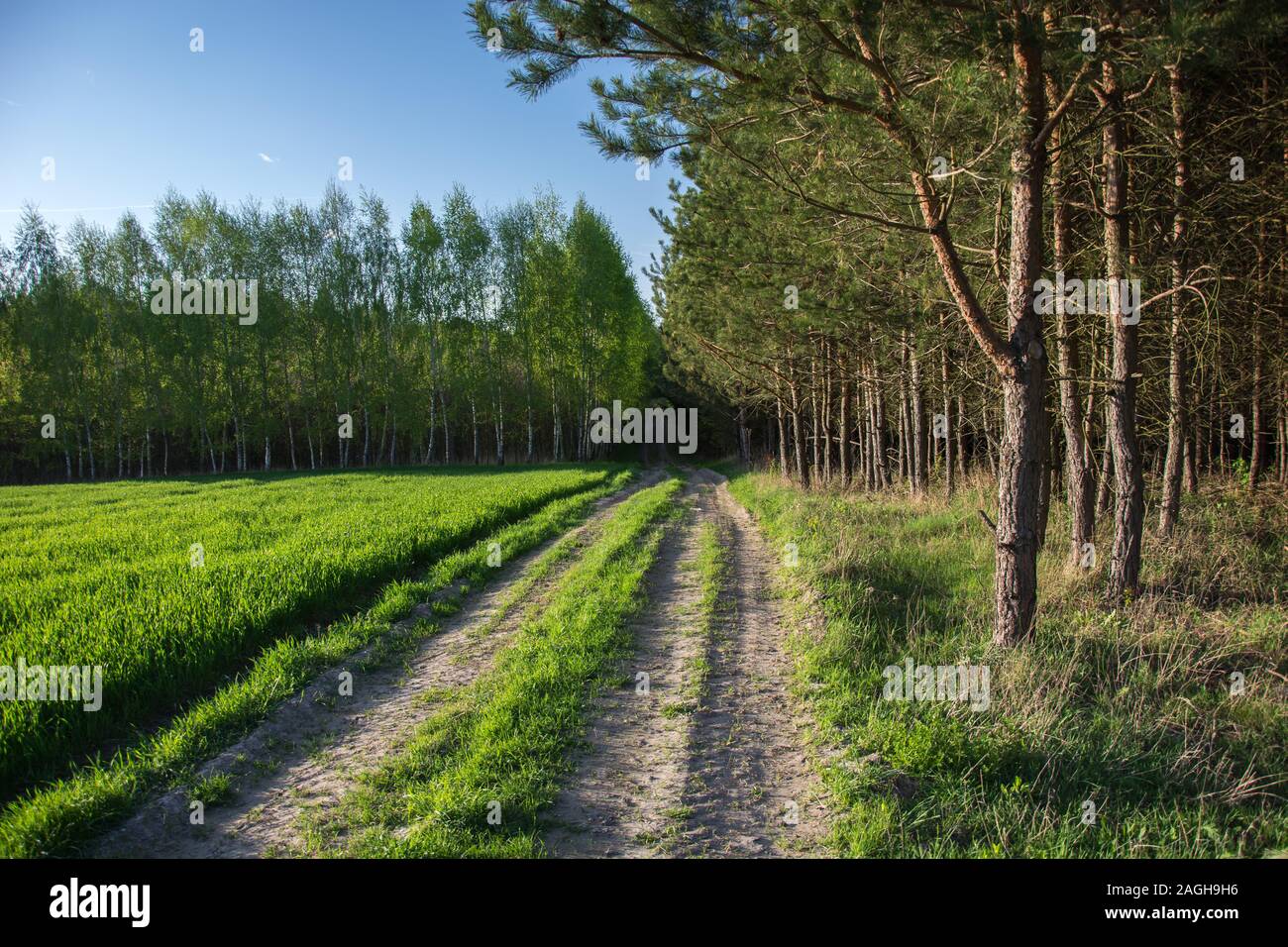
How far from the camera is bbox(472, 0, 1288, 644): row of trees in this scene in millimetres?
4781

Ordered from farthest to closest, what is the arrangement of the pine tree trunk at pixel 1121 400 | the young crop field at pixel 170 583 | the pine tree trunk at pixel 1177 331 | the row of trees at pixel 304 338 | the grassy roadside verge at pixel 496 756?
the row of trees at pixel 304 338 → the pine tree trunk at pixel 1177 331 → the pine tree trunk at pixel 1121 400 → the young crop field at pixel 170 583 → the grassy roadside verge at pixel 496 756

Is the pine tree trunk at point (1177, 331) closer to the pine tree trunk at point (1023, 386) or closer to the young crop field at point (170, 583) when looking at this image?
the pine tree trunk at point (1023, 386)

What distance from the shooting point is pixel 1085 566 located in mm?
7461

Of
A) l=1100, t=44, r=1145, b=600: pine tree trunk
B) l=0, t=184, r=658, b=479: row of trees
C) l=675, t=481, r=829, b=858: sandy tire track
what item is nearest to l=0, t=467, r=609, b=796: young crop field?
l=675, t=481, r=829, b=858: sandy tire track

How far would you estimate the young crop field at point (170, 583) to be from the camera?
15.2 ft

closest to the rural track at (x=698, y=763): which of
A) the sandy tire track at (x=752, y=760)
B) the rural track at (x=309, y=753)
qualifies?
the sandy tire track at (x=752, y=760)

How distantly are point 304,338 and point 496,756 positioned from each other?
3872cm

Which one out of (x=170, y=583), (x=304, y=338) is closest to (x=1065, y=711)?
(x=170, y=583)

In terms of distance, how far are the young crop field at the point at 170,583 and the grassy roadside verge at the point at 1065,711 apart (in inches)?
195

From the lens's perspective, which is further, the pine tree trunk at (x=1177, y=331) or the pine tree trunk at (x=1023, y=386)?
the pine tree trunk at (x=1177, y=331)

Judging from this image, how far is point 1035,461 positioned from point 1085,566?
291 centimetres

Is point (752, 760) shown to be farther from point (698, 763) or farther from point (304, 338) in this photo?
point (304, 338)

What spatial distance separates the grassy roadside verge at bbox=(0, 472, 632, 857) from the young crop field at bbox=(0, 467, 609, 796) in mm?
324

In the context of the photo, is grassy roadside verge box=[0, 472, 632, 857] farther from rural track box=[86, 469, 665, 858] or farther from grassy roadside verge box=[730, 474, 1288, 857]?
grassy roadside verge box=[730, 474, 1288, 857]
